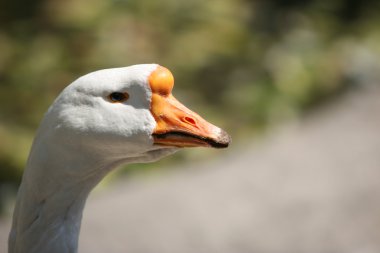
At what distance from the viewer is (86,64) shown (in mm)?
6727

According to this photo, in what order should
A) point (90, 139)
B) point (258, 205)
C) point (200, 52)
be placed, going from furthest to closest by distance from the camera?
point (200, 52)
point (258, 205)
point (90, 139)

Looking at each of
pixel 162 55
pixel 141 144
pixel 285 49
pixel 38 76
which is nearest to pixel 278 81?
pixel 285 49

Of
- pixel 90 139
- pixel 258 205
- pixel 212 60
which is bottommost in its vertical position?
pixel 90 139

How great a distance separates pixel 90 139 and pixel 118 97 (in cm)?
16

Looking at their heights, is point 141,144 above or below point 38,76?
below

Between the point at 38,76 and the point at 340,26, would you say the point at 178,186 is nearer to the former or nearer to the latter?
the point at 38,76

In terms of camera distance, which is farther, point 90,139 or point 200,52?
point 200,52

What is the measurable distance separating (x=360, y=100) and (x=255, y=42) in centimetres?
151

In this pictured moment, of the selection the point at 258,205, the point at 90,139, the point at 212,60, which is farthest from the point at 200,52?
the point at 90,139

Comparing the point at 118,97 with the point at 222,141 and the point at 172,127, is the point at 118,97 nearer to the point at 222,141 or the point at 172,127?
the point at 172,127

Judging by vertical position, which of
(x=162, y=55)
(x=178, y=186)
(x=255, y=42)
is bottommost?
(x=178, y=186)

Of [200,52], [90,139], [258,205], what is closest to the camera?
[90,139]

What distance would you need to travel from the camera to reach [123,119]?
2.28 m

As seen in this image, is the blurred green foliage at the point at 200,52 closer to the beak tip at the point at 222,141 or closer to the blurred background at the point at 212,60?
the blurred background at the point at 212,60
